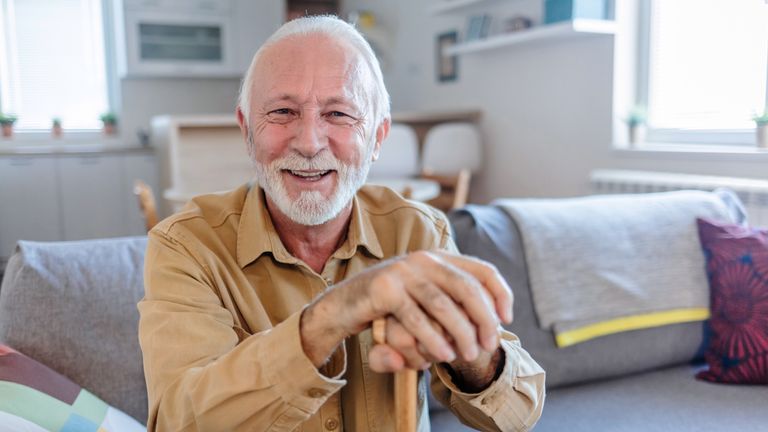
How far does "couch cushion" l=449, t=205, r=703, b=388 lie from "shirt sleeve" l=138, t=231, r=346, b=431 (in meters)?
0.82

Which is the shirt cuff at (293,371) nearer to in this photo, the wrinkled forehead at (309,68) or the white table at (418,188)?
the wrinkled forehead at (309,68)

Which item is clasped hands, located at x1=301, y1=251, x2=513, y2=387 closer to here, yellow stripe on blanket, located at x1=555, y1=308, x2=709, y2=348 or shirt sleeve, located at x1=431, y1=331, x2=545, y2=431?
shirt sleeve, located at x1=431, y1=331, x2=545, y2=431

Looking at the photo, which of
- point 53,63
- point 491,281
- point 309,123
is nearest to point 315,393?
point 491,281

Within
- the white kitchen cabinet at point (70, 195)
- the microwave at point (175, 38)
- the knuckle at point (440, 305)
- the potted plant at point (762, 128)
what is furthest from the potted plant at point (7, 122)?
the knuckle at point (440, 305)

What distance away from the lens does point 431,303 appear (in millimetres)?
712

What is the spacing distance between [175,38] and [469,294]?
17.7 ft

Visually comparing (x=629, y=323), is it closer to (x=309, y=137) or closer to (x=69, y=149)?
A: (x=309, y=137)

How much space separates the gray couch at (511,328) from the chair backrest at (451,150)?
2.21m


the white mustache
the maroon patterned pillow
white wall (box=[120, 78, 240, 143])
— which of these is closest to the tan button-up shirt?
the white mustache

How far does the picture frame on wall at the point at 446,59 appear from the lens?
4526mm

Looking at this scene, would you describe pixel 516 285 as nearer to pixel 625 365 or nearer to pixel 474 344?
pixel 625 365

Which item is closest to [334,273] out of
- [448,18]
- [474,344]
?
[474,344]

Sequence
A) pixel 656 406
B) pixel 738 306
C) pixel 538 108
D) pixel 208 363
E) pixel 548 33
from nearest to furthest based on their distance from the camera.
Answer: pixel 208 363 < pixel 656 406 < pixel 738 306 < pixel 548 33 < pixel 538 108

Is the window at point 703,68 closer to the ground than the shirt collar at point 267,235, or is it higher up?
higher up
